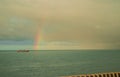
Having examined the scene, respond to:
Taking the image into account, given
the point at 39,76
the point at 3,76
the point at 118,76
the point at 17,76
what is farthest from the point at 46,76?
the point at 118,76

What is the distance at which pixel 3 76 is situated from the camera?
165 feet

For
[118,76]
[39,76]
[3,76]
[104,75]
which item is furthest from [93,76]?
[3,76]

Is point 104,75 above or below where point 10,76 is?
below

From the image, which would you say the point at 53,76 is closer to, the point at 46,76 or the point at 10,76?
the point at 46,76

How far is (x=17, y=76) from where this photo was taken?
4816 cm

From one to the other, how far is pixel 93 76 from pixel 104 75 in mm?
548

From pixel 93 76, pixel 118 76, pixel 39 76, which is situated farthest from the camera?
pixel 39 76

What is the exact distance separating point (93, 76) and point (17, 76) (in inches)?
1718

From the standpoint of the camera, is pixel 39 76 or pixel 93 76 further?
pixel 39 76

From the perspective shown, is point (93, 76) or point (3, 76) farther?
point (3, 76)

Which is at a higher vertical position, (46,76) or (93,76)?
(46,76)

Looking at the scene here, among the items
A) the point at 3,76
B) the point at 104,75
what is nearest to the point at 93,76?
the point at 104,75

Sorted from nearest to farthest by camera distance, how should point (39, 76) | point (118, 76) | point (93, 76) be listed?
point (93, 76), point (118, 76), point (39, 76)

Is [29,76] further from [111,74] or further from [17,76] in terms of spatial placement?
[111,74]
